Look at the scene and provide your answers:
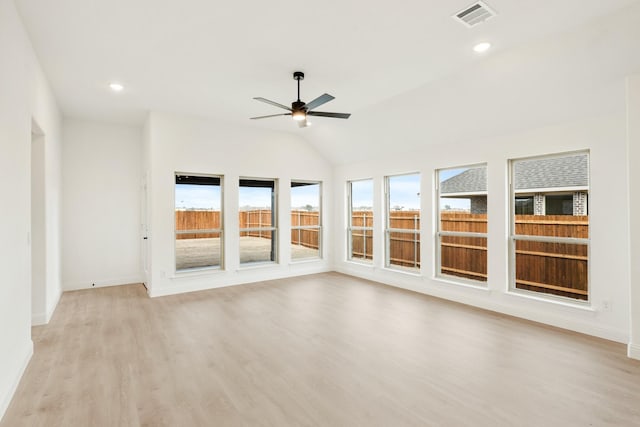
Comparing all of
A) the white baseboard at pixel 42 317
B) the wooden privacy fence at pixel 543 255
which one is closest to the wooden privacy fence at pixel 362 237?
the wooden privacy fence at pixel 543 255

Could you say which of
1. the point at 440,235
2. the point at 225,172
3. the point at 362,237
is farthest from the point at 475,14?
the point at 362,237

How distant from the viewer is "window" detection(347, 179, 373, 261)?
6988 millimetres

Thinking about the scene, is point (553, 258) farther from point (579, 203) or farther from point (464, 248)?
point (464, 248)

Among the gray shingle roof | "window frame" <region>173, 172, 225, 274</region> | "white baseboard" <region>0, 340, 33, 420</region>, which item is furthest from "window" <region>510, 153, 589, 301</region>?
"white baseboard" <region>0, 340, 33, 420</region>

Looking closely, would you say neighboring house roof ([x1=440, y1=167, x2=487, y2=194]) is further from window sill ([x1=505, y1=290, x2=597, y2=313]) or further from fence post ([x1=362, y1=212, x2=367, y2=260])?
fence post ([x1=362, y1=212, x2=367, y2=260])

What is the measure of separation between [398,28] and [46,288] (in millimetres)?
5198

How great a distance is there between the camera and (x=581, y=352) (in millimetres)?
3279

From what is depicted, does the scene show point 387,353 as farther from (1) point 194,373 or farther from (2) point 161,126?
(2) point 161,126

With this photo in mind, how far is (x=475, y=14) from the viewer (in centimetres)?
281

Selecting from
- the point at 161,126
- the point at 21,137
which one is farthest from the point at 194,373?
the point at 161,126

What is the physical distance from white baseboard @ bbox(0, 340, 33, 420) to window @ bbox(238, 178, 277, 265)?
3.76 m

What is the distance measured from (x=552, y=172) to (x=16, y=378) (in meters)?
6.02

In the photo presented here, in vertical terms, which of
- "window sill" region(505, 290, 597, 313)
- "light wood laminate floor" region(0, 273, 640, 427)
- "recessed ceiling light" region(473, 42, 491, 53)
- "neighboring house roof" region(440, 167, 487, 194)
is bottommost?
"light wood laminate floor" region(0, 273, 640, 427)

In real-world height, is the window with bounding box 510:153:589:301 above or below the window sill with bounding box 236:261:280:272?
above
